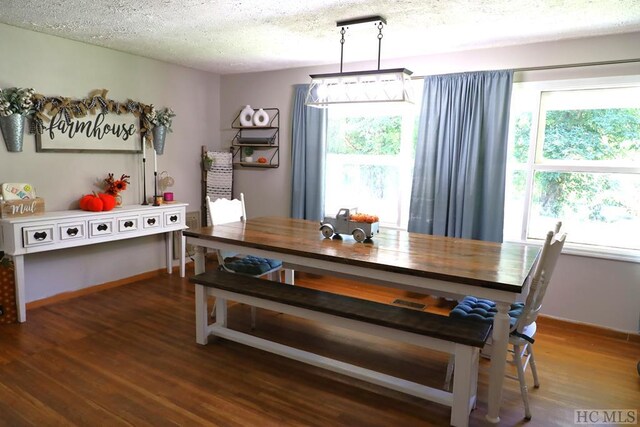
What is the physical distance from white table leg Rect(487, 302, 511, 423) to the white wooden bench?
73mm

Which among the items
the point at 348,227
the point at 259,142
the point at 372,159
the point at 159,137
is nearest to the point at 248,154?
the point at 259,142

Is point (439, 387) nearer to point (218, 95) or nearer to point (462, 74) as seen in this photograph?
point (462, 74)

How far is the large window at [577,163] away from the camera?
3479 mm

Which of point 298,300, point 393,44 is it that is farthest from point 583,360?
point 393,44

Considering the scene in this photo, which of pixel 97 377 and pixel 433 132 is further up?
pixel 433 132

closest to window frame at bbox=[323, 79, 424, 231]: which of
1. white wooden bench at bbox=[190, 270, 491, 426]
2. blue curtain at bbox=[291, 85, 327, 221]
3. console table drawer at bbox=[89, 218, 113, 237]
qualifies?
blue curtain at bbox=[291, 85, 327, 221]

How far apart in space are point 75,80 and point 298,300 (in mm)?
3015

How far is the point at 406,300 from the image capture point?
13.7ft

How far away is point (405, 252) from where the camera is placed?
2.65 m

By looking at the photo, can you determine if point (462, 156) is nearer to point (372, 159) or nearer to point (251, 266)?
point (372, 159)

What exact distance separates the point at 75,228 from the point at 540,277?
349 cm

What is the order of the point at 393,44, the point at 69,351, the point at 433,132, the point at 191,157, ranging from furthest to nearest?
the point at 191,157 < the point at 433,132 < the point at 393,44 < the point at 69,351

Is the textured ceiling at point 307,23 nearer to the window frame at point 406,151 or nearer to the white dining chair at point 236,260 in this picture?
the window frame at point 406,151

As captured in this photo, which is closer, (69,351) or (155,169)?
(69,351)
